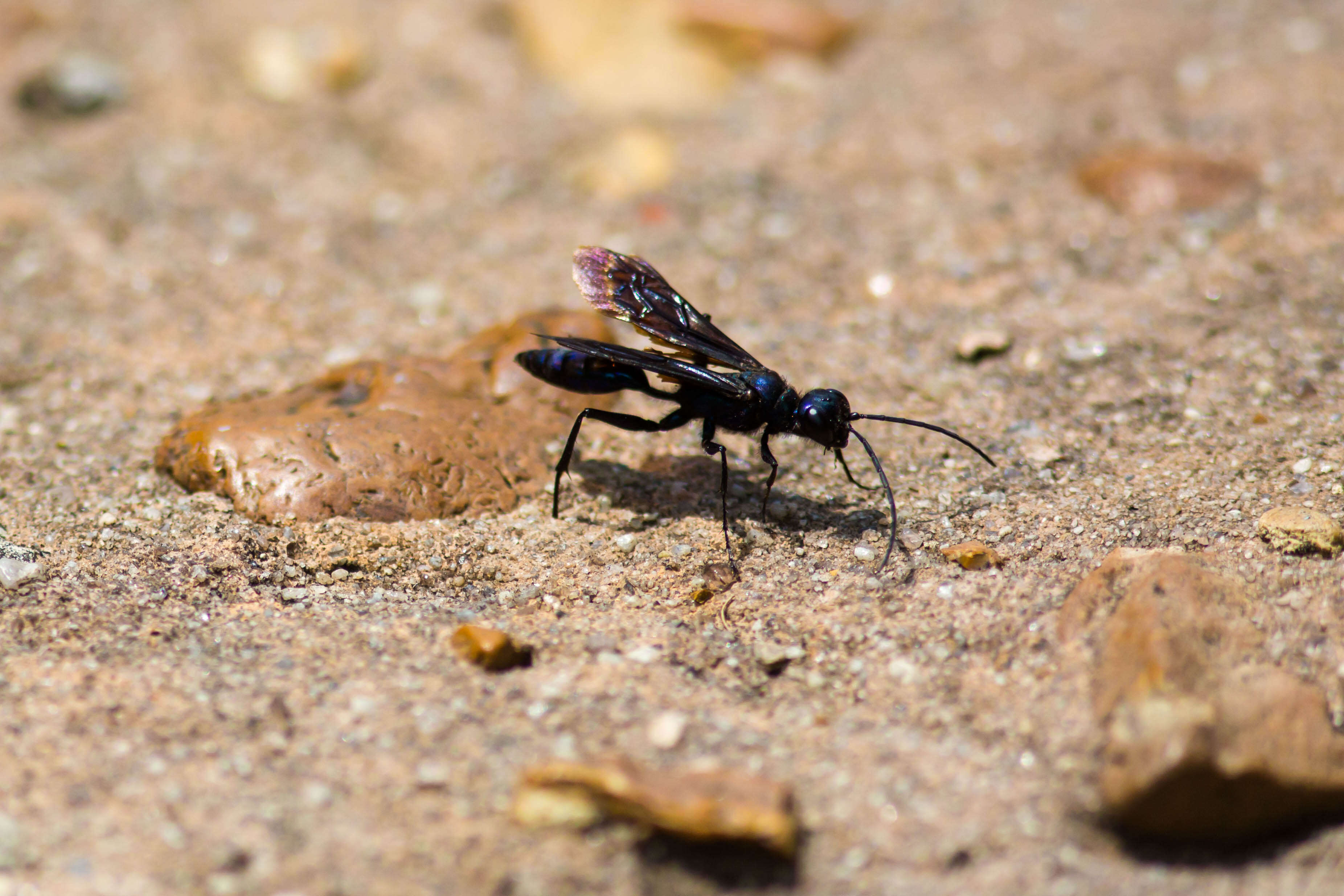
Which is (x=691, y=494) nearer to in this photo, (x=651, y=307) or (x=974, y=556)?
(x=651, y=307)

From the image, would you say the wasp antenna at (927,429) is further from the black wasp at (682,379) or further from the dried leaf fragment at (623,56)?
the dried leaf fragment at (623,56)

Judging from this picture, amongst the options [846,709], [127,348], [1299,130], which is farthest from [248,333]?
[1299,130]

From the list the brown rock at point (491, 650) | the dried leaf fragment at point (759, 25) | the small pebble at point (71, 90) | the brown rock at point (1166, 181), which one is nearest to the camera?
the brown rock at point (491, 650)

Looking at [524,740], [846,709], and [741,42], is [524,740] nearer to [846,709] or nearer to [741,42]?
[846,709]

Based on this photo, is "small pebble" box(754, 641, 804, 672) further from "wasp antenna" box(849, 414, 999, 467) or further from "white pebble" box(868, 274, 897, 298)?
"white pebble" box(868, 274, 897, 298)

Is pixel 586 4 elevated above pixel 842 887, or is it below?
above

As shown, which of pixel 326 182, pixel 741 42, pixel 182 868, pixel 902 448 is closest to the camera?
pixel 182 868

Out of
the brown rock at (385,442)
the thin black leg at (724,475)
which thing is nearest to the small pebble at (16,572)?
the brown rock at (385,442)
